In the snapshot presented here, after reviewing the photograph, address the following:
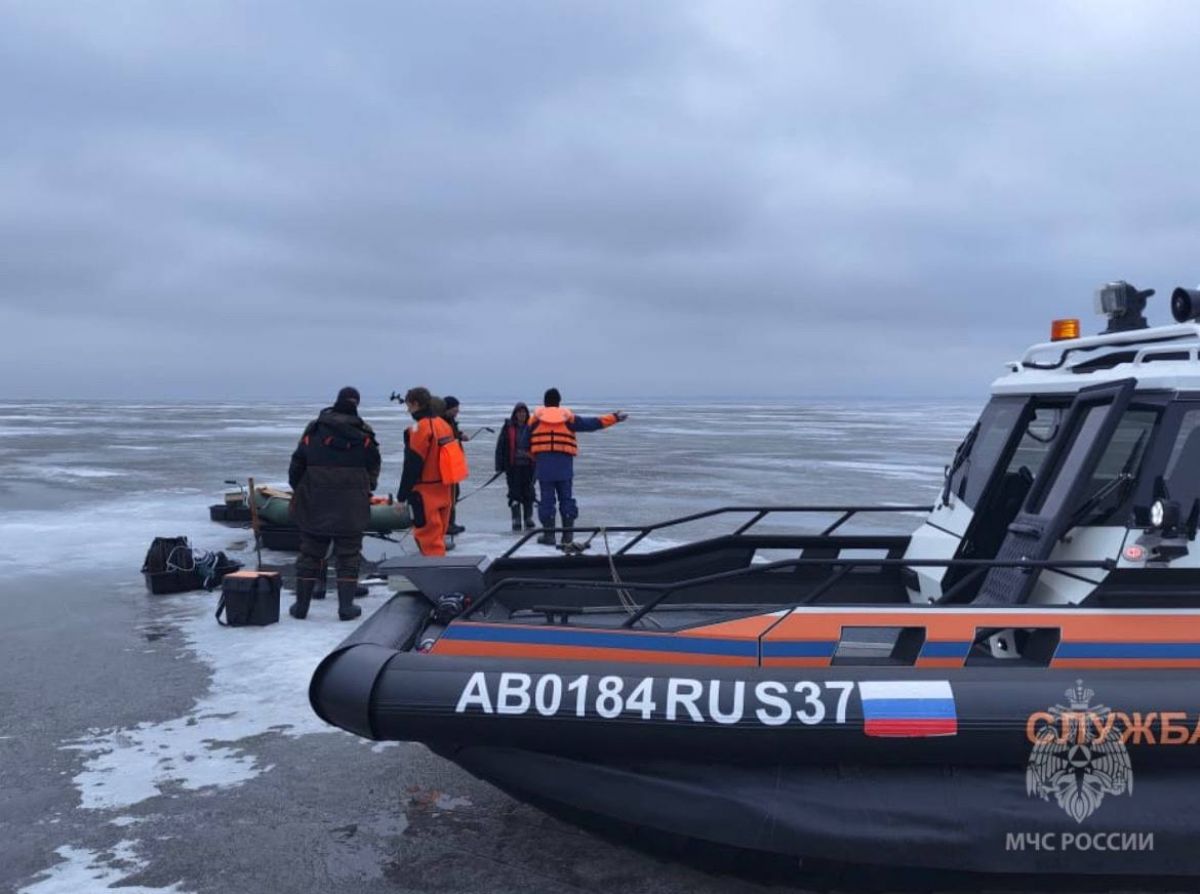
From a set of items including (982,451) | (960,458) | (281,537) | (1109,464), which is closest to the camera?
(1109,464)

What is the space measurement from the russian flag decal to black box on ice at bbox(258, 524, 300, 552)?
777 centimetres

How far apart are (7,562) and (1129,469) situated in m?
9.52

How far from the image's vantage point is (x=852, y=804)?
11.4ft

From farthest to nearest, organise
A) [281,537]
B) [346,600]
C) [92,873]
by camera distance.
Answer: [281,537] → [346,600] → [92,873]

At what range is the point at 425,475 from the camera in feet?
24.9

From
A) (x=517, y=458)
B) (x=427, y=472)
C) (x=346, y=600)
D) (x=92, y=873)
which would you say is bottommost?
(x=92, y=873)

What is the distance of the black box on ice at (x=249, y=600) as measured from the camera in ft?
23.0

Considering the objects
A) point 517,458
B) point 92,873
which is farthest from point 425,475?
point 92,873

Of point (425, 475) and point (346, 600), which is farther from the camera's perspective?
point (425, 475)

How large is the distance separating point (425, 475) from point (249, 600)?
1547 mm

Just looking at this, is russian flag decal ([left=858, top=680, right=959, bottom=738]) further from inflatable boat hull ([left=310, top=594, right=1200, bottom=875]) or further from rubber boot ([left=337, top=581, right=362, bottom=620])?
rubber boot ([left=337, top=581, right=362, bottom=620])

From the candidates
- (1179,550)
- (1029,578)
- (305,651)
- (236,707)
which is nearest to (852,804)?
(1029,578)

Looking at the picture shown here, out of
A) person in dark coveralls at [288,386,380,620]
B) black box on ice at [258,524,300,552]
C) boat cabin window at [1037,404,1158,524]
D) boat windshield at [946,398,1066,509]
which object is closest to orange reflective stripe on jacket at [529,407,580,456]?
black box on ice at [258,524,300,552]

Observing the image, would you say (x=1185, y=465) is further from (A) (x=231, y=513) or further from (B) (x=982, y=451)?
(A) (x=231, y=513)
